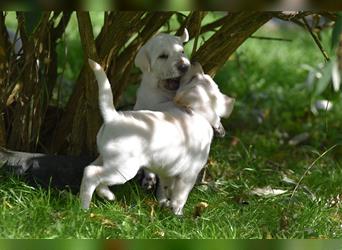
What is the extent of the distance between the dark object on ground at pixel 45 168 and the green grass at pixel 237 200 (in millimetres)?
87

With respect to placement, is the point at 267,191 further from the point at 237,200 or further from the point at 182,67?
the point at 182,67

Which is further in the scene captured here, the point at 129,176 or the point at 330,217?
the point at 330,217

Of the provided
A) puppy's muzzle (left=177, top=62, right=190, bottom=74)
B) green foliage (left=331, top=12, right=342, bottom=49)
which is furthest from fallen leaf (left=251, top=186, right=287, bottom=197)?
green foliage (left=331, top=12, right=342, bottom=49)

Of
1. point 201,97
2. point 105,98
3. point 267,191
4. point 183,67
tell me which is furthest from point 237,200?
point 105,98

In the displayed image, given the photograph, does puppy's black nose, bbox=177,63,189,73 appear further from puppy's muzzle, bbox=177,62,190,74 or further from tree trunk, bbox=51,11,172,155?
tree trunk, bbox=51,11,172,155

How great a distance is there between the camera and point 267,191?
13.1ft

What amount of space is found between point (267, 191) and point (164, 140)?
0.91 m

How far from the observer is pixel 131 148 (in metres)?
3.18

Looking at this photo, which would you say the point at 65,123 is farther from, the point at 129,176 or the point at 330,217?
the point at 330,217

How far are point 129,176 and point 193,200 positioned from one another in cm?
61

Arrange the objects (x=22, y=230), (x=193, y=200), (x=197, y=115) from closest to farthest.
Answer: (x=22, y=230), (x=197, y=115), (x=193, y=200)

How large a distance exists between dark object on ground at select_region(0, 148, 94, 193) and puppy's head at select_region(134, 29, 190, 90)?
515 mm

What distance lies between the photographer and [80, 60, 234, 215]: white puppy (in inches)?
125

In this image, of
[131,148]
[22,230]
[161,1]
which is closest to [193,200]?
[131,148]
